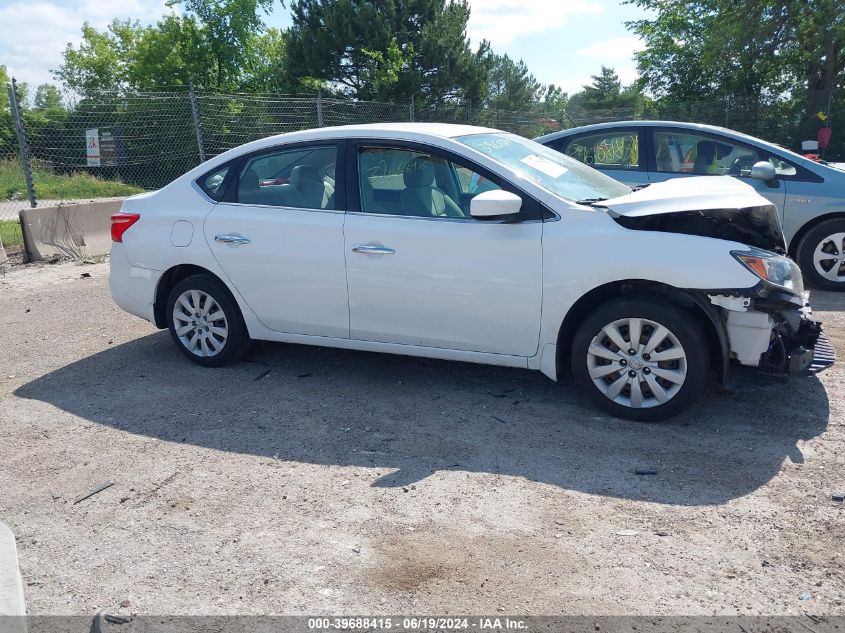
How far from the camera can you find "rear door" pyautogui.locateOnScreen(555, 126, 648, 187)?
8.37 m

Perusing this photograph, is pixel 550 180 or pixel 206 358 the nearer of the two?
pixel 550 180

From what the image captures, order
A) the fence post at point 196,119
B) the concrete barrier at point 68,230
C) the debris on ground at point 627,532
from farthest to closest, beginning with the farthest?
the fence post at point 196,119 < the concrete barrier at point 68,230 < the debris on ground at point 627,532

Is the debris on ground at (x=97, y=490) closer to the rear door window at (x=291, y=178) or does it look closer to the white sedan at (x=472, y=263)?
the white sedan at (x=472, y=263)

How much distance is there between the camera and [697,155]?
816 centimetres

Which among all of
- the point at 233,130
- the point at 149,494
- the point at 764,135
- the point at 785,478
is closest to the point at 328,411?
the point at 149,494

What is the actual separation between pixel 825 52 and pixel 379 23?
14295 mm

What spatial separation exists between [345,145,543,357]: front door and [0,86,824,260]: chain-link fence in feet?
24.6

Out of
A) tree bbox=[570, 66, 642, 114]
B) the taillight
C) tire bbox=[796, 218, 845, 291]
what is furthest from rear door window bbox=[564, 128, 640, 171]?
tree bbox=[570, 66, 642, 114]

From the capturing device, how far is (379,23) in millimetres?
27047

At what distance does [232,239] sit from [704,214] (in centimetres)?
314

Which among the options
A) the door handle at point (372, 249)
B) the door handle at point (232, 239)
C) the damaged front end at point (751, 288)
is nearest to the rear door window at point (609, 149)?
the damaged front end at point (751, 288)

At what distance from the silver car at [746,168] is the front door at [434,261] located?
3.76 meters

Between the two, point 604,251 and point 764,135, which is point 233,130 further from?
point 764,135

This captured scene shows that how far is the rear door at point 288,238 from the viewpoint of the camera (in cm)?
521
